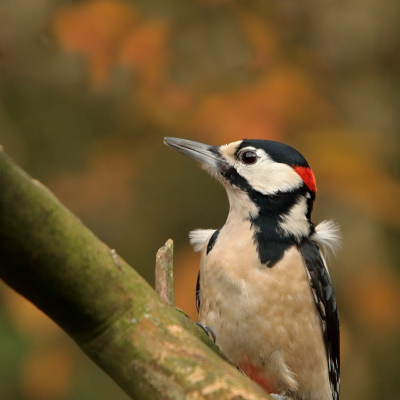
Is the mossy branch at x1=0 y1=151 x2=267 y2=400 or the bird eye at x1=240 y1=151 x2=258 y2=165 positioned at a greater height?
the mossy branch at x1=0 y1=151 x2=267 y2=400

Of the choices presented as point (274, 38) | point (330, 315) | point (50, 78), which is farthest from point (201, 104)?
point (330, 315)

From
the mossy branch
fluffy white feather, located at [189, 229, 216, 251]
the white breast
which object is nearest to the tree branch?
the mossy branch

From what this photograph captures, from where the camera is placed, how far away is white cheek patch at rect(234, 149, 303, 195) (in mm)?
3539

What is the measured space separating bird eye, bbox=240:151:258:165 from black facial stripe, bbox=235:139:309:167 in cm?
4

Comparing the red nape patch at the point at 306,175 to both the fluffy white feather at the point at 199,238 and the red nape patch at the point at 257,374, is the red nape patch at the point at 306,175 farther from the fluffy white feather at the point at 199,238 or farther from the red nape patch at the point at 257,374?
the red nape patch at the point at 257,374

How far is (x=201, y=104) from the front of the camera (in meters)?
5.46

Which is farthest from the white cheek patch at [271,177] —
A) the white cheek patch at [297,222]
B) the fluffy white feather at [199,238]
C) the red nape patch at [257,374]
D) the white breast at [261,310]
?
the red nape patch at [257,374]

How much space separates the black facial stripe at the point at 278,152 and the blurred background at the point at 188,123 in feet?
4.87

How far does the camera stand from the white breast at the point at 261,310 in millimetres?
3199

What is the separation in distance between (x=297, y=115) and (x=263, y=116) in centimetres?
32

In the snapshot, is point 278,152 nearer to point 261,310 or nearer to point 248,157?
point 248,157

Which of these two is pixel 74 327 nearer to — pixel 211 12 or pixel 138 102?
pixel 138 102

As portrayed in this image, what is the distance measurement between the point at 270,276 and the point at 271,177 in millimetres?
634

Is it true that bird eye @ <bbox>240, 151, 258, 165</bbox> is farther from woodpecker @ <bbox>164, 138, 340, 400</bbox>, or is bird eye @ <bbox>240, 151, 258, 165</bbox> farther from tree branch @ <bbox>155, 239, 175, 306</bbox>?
tree branch @ <bbox>155, 239, 175, 306</bbox>
